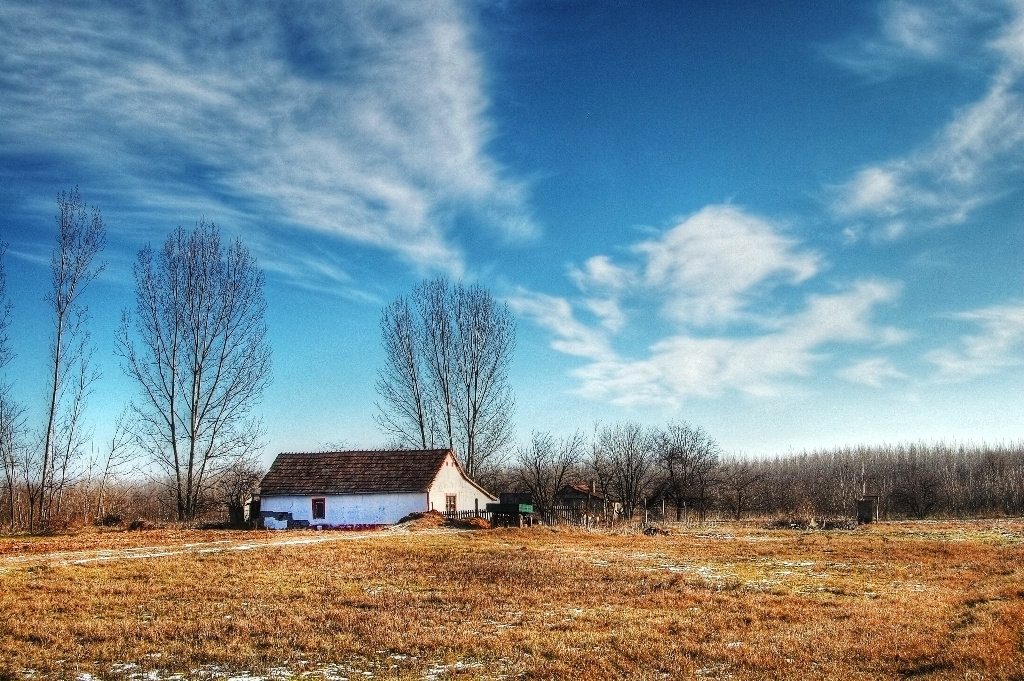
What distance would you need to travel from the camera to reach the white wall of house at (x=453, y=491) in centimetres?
4119

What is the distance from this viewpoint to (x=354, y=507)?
135 feet

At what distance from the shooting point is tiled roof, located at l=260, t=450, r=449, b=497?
41.0 metres

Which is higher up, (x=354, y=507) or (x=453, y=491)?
(x=453, y=491)

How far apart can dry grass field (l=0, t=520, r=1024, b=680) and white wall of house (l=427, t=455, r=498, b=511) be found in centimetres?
1582

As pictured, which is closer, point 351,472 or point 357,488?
point 357,488

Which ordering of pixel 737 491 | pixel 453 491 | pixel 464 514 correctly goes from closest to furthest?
pixel 464 514 → pixel 453 491 → pixel 737 491

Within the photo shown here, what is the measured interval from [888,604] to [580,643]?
7.13m

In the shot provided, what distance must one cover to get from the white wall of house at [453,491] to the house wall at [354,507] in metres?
1.30

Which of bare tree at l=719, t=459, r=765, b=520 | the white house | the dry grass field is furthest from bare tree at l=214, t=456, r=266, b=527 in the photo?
bare tree at l=719, t=459, r=765, b=520

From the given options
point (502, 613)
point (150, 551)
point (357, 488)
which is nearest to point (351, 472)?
point (357, 488)

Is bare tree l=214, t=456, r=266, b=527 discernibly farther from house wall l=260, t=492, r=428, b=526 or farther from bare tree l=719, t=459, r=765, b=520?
bare tree l=719, t=459, r=765, b=520

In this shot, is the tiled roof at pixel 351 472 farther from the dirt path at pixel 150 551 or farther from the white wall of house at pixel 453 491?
the dirt path at pixel 150 551

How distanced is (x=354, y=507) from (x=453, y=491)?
601 centimetres

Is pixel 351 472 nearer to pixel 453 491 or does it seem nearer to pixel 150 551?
pixel 453 491
